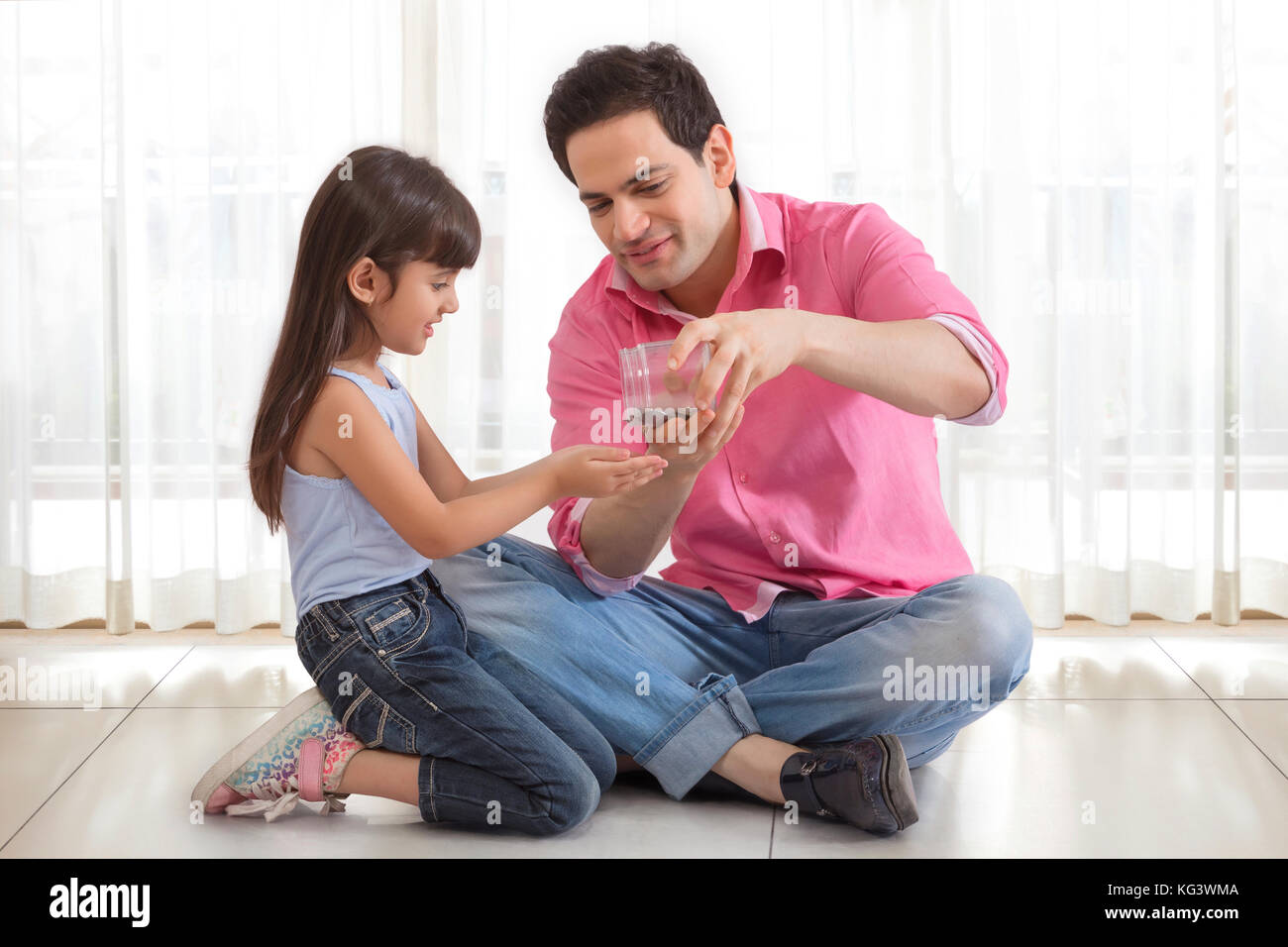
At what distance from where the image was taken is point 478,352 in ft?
7.09

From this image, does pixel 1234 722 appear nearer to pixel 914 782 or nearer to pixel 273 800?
pixel 914 782

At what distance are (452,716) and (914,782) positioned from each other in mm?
538

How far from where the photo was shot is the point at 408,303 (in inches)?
52.4

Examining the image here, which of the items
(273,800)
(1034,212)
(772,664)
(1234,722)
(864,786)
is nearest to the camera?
(864,786)

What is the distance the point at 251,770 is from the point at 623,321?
687mm

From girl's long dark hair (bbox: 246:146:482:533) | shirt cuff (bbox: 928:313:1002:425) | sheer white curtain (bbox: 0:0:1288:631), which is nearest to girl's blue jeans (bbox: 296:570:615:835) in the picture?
girl's long dark hair (bbox: 246:146:482:533)

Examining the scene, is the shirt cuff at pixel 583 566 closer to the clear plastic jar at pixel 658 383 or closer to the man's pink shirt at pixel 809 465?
the man's pink shirt at pixel 809 465

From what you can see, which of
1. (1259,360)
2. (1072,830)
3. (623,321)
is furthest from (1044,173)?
(1072,830)

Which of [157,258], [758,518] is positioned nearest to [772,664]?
[758,518]

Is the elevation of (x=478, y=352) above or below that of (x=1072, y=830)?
above
